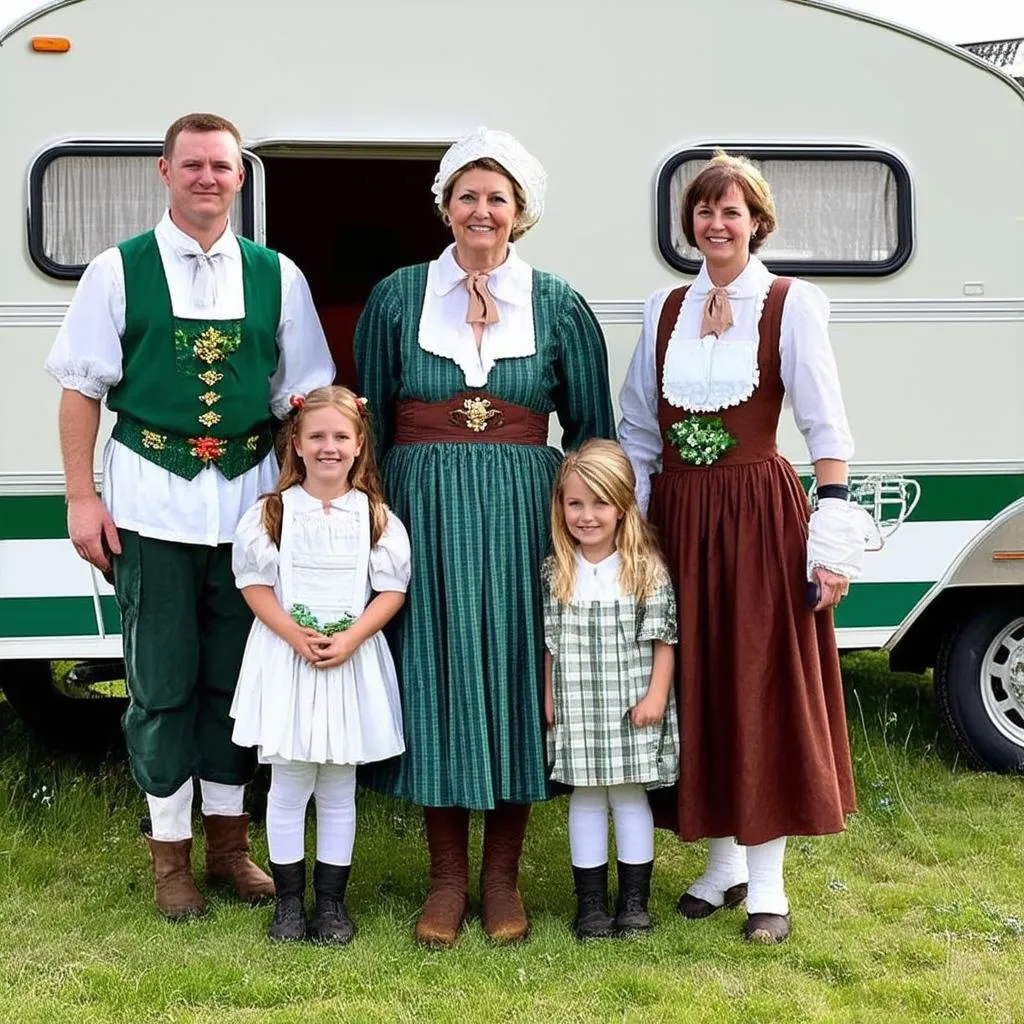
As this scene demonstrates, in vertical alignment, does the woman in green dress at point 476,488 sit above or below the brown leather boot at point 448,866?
above

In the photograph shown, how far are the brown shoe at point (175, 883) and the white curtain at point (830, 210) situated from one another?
2.58 meters

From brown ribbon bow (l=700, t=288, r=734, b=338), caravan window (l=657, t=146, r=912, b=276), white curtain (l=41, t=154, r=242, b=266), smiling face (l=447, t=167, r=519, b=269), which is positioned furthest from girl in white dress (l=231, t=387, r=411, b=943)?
caravan window (l=657, t=146, r=912, b=276)


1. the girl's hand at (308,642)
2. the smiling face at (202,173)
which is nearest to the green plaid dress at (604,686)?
the girl's hand at (308,642)

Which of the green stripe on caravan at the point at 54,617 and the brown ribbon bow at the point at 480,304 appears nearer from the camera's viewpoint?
the brown ribbon bow at the point at 480,304

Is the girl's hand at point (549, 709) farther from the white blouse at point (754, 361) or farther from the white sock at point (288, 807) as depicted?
the white blouse at point (754, 361)

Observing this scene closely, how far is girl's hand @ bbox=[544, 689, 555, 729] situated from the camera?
3506 millimetres

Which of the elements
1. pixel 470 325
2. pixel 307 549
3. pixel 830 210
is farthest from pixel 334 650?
pixel 830 210

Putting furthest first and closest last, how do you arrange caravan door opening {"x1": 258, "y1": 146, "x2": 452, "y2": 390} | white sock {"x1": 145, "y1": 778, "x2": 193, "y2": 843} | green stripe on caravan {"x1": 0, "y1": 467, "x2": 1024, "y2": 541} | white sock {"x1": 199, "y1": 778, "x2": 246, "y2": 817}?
caravan door opening {"x1": 258, "y1": 146, "x2": 452, "y2": 390}
green stripe on caravan {"x1": 0, "y1": 467, "x2": 1024, "y2": 541}
white sock {"x1": 199, "y1": 778, "x2": 246, "y2": 817}
white sock {"x1": 145, "y1": 778, "x2": 193, "y2": 843}

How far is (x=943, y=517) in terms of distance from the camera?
187 inches

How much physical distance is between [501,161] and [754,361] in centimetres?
84

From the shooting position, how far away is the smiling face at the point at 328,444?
134 inches

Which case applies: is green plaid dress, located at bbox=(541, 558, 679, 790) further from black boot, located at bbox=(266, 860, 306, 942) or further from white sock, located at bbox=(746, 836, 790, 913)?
black boot, located at bbox=(266, 860, 306, 942)

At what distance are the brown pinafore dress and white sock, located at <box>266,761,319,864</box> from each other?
1.01 meters

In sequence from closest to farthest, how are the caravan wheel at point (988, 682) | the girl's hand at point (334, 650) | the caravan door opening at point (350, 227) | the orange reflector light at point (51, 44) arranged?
the girl's hand at point (334, 650) < the orange reflector light at point (51, 44) < the caravan wheel at point (988, 682) < the caravan door opening at point (350, 227)
